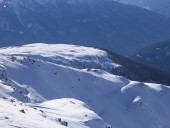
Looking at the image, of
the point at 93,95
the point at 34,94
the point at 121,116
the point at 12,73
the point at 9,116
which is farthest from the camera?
the point at 93,95

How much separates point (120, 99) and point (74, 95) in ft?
42.1

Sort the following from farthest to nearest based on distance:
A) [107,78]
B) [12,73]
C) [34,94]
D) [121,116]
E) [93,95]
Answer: [107,78] < [93,95] < [121,116] < [12,73] < [34,94]

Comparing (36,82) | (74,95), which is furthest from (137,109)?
(36,82)

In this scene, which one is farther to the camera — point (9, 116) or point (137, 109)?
point (137, 109)

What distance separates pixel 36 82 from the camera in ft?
350

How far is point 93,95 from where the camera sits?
11769 cm

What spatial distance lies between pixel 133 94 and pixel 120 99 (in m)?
4.52

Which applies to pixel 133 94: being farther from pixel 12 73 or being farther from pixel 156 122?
pixel 12 73

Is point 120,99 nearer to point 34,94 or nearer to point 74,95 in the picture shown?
point 74,95

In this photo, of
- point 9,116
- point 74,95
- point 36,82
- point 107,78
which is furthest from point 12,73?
point 9,116

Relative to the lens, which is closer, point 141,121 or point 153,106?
point 141,121

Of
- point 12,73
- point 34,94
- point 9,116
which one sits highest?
point 12,73

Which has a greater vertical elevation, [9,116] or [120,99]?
[120,99]

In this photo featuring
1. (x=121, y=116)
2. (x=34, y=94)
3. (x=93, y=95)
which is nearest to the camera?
(x=34, y=94)
